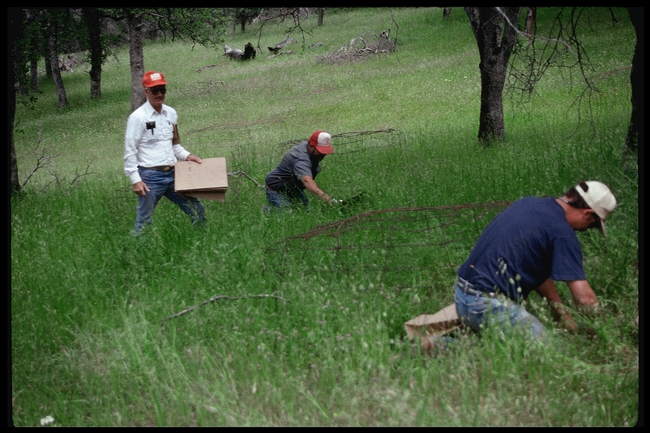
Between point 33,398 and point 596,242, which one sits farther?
point 596,242

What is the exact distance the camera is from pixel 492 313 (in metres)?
4.39

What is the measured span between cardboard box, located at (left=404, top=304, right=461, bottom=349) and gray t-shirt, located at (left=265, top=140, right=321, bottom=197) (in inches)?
140

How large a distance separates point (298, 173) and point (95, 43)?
25654mm

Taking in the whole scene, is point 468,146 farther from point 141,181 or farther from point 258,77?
point 258,77

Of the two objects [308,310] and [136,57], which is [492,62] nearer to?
[308,310]

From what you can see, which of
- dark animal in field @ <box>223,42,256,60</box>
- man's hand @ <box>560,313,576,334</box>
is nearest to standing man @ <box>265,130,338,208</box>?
man's hand @ <box>560,313,576,334</box>

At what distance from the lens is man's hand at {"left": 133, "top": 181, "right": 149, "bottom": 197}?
700 cm

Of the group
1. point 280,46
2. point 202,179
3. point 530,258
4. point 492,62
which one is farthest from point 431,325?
point 280,46

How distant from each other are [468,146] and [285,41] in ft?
99.4

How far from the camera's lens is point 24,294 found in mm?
6324

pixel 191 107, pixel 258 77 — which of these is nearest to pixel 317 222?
pixel 191 107

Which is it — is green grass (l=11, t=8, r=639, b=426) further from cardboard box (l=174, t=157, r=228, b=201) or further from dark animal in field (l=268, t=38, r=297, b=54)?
dark animal in field (l=268, t=38, r=297, b=54)

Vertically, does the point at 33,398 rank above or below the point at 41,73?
above

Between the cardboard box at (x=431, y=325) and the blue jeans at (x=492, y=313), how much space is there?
136mm
